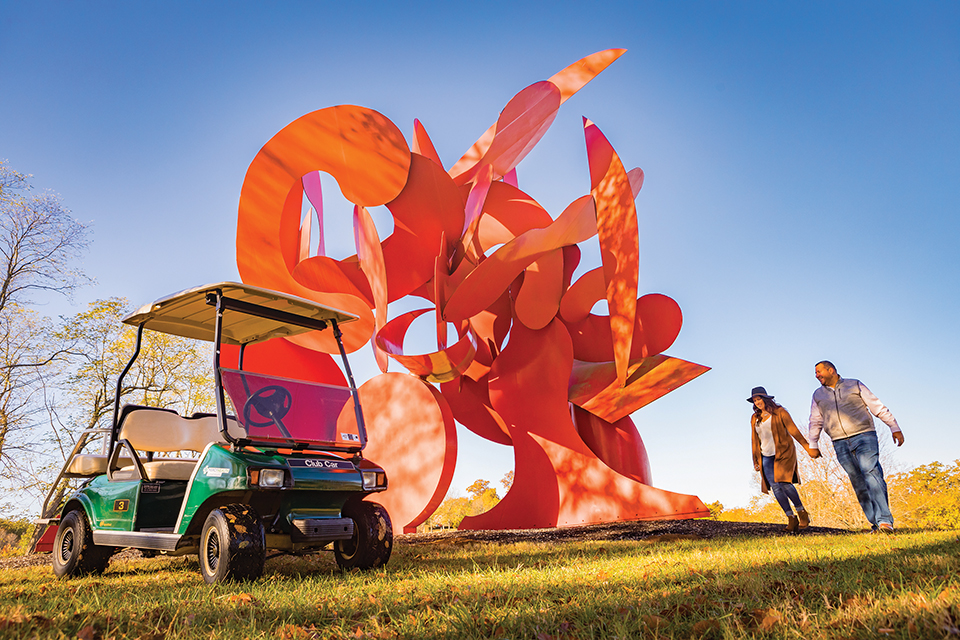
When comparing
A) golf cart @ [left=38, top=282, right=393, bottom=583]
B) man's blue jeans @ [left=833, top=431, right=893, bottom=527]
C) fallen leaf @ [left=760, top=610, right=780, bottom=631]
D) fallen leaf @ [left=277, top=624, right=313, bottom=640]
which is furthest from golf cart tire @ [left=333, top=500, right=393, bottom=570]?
man's blue jeans @ [left=833, top=431, right=893, bottom=527]

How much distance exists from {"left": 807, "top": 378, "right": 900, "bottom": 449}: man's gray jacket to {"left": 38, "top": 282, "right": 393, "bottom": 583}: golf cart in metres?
5.16

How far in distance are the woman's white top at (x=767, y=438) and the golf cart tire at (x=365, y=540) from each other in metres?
4.87

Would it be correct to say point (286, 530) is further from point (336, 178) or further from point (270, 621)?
point (336, 178)

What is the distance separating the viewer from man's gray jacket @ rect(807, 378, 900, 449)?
21.0 feet

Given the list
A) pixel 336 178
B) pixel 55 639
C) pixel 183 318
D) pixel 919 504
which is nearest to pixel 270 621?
pixel 55 639

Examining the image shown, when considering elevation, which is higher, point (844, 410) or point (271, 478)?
point (844, 410)

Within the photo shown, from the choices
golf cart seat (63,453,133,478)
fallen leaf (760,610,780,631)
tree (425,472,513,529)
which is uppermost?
golf cart seat (63,453,133,478)

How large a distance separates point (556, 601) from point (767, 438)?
532cm

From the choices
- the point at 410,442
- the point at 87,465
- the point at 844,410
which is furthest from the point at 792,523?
the point at 87,465

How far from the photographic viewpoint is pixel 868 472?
21.0 ft

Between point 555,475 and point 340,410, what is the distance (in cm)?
587

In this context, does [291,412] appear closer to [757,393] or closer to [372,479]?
[372,479]

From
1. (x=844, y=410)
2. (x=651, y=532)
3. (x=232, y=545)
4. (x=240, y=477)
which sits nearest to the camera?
(x=232, y=545)

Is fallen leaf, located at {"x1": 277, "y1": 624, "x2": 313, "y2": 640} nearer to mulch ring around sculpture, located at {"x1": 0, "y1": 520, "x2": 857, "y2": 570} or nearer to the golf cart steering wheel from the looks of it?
the golf cart steering wheel
